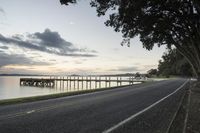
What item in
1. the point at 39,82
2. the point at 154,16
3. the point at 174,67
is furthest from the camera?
the point at 174,67

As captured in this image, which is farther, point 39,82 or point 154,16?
point 39,82

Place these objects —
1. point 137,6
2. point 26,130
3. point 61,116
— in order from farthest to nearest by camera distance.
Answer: point 137,6
point 61,116
point 26,130

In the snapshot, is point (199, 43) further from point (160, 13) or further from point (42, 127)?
point (42, 127)

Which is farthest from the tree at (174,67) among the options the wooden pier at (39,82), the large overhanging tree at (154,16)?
the large overhanging tree at (154,16)

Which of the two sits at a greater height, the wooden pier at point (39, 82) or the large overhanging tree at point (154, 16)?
the large overhanging tree at point (154, 16)

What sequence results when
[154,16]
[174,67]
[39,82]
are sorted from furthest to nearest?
1. [174,67]
2. [39,82]
3. [154,16]

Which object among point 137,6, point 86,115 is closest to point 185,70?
point 137,6

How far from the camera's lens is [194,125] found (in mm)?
9680

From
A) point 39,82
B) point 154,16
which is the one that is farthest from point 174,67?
point 154,16

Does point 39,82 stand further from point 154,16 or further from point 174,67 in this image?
point 154,16

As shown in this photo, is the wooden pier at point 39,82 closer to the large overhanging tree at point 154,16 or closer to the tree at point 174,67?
the tree at point 174,67

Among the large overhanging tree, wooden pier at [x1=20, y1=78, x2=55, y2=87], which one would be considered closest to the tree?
wooden pier at [x1=20, y1=78, x2=55, y2=87]

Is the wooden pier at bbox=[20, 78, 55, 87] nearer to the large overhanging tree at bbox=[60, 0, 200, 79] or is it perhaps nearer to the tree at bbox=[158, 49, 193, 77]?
the tree at bbox=[158, 49, 193, 77]

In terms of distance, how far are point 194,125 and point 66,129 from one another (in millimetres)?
4367
